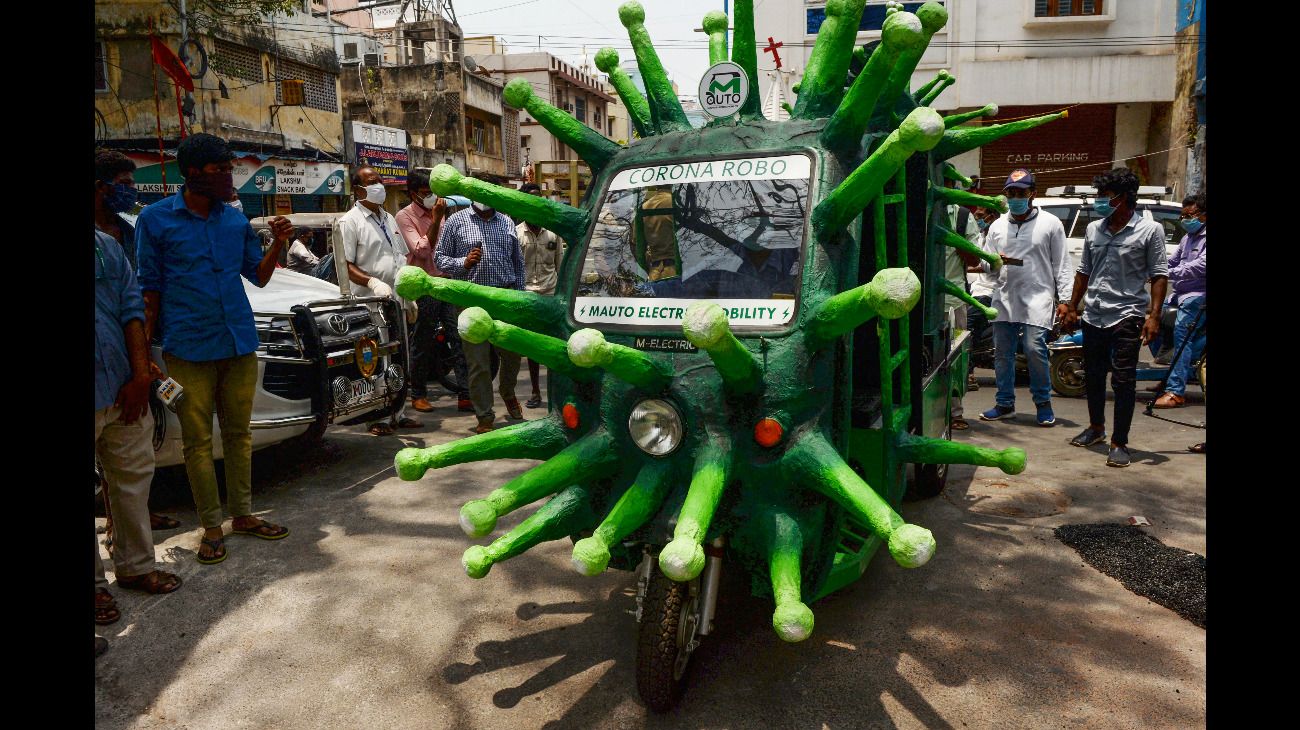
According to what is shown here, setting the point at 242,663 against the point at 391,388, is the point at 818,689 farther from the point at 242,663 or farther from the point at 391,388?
the point at 391,388

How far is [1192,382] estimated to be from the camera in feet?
28.2

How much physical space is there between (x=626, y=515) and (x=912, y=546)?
938 millimetres

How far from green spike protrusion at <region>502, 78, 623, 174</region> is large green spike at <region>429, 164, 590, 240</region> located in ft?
0.94

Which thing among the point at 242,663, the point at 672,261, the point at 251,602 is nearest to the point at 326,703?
the point at 242,663

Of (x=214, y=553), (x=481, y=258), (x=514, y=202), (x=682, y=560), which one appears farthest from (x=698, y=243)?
(x=481, y=258)

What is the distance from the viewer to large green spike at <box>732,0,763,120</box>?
11.4 feet

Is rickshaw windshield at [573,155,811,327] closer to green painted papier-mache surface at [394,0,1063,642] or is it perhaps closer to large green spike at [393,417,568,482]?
green painted papier-mache surface at [394,0,1063,642]

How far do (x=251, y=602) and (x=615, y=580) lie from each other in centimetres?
172

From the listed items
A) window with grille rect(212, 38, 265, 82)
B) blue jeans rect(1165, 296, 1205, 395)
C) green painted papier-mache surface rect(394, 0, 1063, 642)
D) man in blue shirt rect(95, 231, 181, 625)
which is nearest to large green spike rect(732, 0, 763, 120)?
green painted papier-mache surface rect(394, 0, 1063, 642)

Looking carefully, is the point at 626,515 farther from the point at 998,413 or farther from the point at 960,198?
the point at 998,413

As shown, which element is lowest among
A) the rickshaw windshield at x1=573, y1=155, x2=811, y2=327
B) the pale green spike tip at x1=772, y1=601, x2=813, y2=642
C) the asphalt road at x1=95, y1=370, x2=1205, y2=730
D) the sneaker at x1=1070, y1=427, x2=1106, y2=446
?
the asphalt road at x1=95, y1=370, x2=1205, y2=730

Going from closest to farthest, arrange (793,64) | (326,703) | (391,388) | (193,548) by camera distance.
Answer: (326,703) → (193,548) → (391,388) → (793,64)

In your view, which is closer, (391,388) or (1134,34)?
(391,388)

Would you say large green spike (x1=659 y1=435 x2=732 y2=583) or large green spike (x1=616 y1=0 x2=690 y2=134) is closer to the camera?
large green spike (x1=659 y1=435 x2=732 y2=583)
